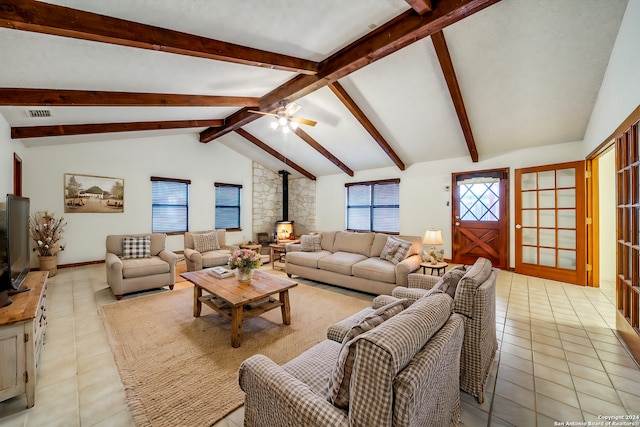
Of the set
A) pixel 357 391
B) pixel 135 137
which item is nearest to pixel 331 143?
pixel 135 137

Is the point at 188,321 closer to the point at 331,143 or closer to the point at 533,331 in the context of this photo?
the point at 533,331

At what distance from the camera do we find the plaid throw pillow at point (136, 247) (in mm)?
4195

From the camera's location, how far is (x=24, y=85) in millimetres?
2816

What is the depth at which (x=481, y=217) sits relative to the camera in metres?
5.49

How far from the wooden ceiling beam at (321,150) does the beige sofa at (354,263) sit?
97.2 inches

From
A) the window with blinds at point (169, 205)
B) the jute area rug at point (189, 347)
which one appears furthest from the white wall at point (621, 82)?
the window with blinds at point (169, 205)

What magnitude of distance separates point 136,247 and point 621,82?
6698 millimetres

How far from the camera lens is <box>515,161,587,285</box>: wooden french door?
4.29 meters

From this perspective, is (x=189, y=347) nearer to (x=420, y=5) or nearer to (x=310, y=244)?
(x=310, y=244)

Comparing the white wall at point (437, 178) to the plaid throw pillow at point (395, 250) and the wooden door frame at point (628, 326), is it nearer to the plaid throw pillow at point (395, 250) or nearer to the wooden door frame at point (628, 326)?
the wooden door frame at point (628, 326)

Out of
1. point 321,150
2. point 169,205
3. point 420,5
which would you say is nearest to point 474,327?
point 420,5

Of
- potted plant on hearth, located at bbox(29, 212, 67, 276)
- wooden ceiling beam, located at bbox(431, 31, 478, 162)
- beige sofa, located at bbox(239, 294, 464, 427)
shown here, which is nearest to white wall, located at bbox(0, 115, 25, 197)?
potted plant on hearth, located at bbox(29, 212, 67, 276)

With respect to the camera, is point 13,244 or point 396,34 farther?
point 396,34

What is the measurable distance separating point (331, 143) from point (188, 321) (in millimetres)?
4795
